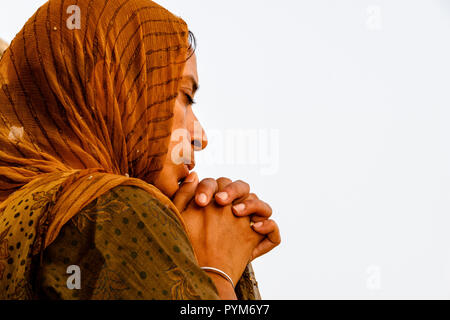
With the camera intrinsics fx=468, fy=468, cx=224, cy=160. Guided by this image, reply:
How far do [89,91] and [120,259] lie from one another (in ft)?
1.25

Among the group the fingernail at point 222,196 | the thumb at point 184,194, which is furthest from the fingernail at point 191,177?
the fingernail at point 222,196

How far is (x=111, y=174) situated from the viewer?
2.16 ft

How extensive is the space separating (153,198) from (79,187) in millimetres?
99

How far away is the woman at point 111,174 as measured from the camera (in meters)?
0.56

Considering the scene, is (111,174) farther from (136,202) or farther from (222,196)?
(222,196)

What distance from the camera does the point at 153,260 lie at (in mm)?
566

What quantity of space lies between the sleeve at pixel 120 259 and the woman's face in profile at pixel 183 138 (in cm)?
37

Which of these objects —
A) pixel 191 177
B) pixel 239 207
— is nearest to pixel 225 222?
pixel 239 207

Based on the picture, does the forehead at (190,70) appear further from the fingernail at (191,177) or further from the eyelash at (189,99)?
the fingernail at (191,177)

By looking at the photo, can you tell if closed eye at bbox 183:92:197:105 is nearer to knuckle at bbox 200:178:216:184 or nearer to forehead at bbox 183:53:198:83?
forehead at bbox 183:53:198:83

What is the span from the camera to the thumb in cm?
94

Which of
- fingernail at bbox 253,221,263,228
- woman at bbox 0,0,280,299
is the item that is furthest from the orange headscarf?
fingernail at bbox 253,221,263,228

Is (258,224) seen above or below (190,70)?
below
